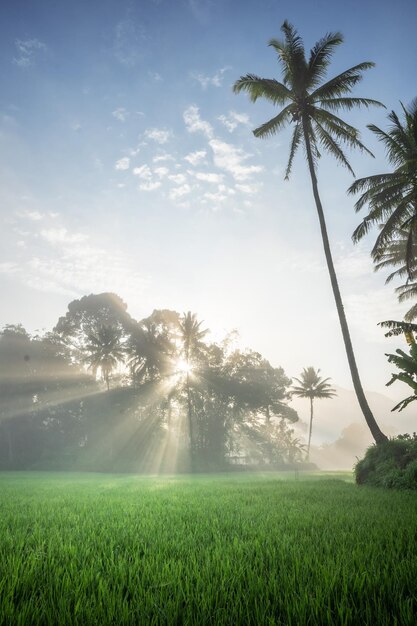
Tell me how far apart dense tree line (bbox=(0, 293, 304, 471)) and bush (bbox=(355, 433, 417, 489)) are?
97.5 ft

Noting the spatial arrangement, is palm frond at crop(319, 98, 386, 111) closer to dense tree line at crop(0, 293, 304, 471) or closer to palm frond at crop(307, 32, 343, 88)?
palm frond at crop(307, 32, 343, 88)

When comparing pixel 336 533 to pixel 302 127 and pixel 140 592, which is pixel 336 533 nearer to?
pixel 140 592

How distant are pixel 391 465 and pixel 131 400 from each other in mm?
36653

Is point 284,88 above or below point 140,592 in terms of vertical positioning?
above

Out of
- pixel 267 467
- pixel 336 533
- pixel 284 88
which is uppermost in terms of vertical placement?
pixel 284 88

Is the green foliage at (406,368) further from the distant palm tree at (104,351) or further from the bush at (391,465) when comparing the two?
the distant palm tree at (104,351)

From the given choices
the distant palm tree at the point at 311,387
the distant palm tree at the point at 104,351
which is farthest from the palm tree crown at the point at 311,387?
the distant palm tree at the point at 104,351

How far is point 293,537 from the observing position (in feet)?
11.2

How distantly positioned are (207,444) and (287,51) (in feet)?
139

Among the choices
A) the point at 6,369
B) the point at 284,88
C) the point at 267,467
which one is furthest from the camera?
the point at 267,467

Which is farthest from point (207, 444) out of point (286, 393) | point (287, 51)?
point (287, 51)

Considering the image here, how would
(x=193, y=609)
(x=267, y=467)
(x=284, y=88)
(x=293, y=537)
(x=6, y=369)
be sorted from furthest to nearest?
(x=267, y=467) < (x=6, y=369) < (x=284, y=88) < (x=293, y=537) < (x=193, y=609)

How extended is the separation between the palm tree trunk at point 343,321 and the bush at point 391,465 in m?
1.01

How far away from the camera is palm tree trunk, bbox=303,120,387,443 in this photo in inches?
558
